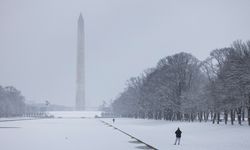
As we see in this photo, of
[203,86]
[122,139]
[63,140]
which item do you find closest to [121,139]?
[122,139]

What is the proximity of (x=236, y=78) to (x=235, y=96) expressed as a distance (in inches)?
88.4

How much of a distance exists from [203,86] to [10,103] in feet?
277

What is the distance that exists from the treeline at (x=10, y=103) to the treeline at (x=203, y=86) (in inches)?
1958

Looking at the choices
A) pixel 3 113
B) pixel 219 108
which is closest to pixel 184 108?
pixel 219 108

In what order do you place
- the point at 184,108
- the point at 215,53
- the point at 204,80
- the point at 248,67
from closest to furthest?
the point at 248,67
the point at 215,53
the point at 184,108
the point at 204,80

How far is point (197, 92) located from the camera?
243ft

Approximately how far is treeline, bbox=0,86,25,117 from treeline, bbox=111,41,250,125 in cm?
4974

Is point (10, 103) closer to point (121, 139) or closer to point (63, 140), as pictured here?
point (63, 140)

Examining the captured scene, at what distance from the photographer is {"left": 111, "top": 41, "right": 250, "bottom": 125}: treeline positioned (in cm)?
5131

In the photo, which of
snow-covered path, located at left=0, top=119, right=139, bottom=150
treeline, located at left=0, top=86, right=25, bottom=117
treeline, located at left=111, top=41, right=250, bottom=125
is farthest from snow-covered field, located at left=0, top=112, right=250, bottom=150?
treeline, located at left=0, top=86, right=25, bottom=117

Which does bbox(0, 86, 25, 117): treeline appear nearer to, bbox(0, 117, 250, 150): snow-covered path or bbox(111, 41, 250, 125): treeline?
bbox(111, 41, 250, 125): treeline

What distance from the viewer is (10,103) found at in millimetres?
140625

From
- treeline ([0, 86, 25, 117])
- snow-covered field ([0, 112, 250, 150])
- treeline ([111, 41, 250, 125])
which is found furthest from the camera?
treeline ([0, 86, 25, 117])

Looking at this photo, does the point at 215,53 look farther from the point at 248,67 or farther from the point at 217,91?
the point at 248,67
